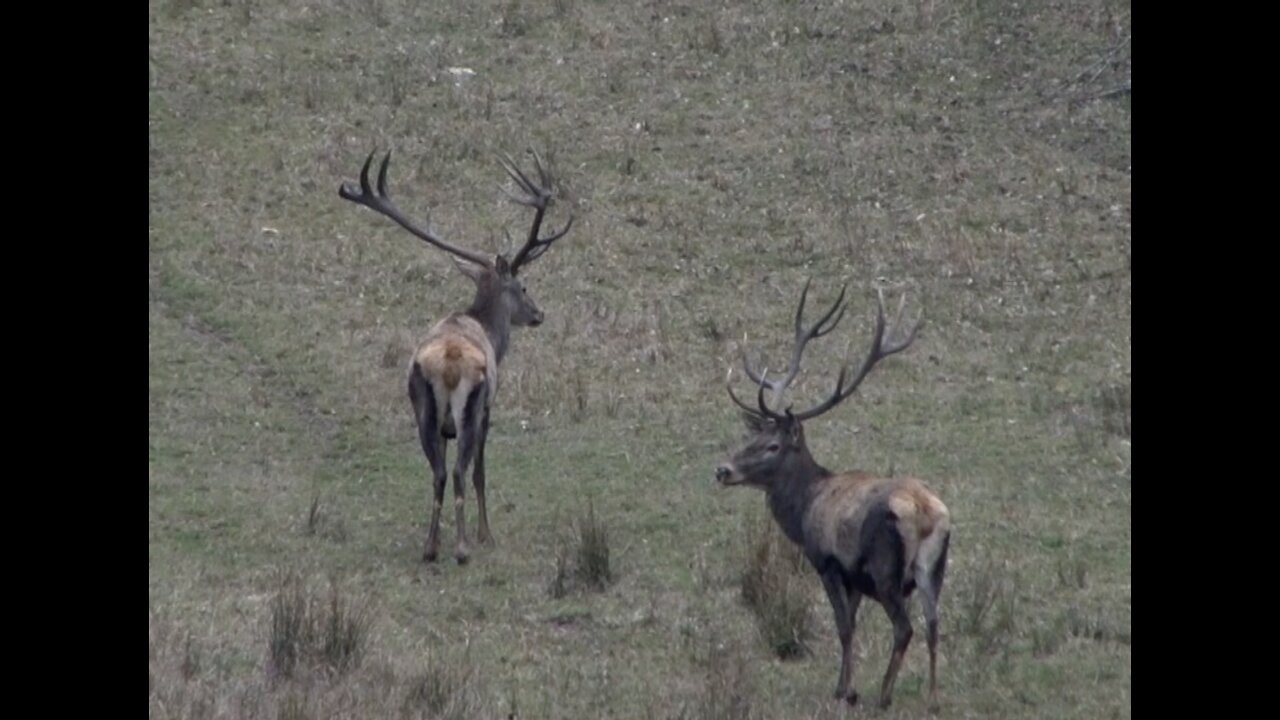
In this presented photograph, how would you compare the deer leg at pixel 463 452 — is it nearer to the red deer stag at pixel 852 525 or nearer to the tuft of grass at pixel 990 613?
the red deer stag at pixel 852 525

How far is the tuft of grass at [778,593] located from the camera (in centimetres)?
1017

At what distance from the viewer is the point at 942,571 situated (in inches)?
357

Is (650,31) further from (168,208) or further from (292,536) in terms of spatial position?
(292,536)

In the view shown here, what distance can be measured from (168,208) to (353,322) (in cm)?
351

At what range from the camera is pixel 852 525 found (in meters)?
9.39

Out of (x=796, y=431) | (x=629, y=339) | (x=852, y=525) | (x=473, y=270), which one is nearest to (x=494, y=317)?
(x=473, y=270)

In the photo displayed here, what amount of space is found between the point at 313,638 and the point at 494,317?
15.8ft

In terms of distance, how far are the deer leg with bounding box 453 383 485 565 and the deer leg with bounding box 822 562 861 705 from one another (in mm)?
3079

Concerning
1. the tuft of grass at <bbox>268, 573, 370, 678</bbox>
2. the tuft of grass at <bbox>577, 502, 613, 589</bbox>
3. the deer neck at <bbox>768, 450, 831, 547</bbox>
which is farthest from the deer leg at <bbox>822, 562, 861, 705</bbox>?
Result: the tuft of grass at <bbox>268, 573, 370, 678</bbox>

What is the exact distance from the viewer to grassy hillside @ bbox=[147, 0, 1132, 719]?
32.7ft

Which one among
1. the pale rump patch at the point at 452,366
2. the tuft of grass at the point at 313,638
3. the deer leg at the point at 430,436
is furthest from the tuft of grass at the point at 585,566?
the tuft of grass at the point at 313,638

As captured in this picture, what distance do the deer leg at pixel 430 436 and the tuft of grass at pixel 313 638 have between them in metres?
2.39

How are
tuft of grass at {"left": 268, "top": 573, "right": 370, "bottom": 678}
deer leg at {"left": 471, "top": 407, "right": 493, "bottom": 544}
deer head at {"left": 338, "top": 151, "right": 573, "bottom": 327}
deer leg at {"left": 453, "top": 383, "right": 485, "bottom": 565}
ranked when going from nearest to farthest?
tuft of grass at {"left": 268, "top": 573, "right": 370, "bottom": 678}
deer leg at {"left": 453, "top": 383, "right": 485, "bottom": 565}
deer leg at {"left": 471, "top": 407, "right": 493, "bottom": 544}
deer head at {"left": 338, "top": 151, "right": 573, "bottom": 327}

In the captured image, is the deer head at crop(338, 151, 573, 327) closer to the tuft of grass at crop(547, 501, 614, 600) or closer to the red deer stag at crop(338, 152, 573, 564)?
the red deer stag at crop(338, 152, 573, 564)
